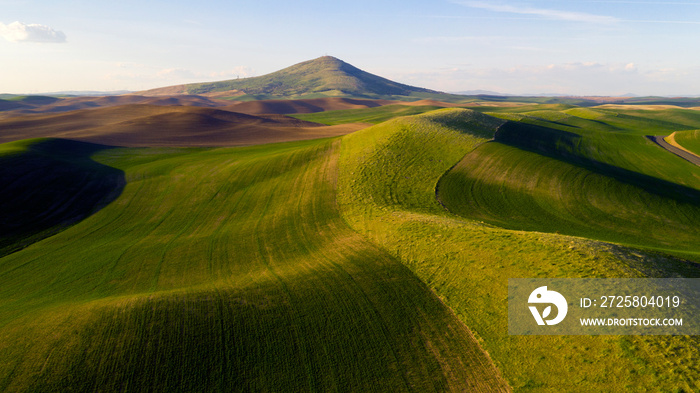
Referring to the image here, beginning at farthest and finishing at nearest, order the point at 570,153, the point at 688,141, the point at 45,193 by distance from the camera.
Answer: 1. the point at 688,141
2. the point at 570,153
3. the point at 45,193

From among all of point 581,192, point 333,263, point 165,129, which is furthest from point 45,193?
point 581,192

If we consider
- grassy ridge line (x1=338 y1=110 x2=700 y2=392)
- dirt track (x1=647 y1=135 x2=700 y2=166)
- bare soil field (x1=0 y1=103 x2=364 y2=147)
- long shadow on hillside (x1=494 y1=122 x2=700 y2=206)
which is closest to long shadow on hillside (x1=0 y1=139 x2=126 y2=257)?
bare soil field (x1=0 y1=103 x2=364 y2=147)

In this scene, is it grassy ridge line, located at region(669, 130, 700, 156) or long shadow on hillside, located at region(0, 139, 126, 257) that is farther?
grassy ridge line, located at region(669, 130, 700, 156)

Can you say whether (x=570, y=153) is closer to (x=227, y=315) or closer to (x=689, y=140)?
(x=689, y=140)

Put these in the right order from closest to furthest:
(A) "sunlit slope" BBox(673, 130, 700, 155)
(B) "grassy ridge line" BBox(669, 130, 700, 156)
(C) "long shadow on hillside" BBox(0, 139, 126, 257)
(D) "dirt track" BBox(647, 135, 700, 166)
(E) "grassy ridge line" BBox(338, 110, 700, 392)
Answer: (E) "grassy ridge line" BBox(338, 110, 700, 392) → (C) "long shadow on hillside" BBox(0, 139, 126, 257) → (D) "dirt track" BBox(647, 135, 700, 166) → (B) "grassy ridge line" BBox(669, 130, 700, 156) → (A) "sunlit slope" BBox(673, 130, 700, 155)

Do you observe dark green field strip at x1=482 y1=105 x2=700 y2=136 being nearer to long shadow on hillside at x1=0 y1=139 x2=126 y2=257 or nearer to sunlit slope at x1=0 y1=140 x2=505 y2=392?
sunlit slope at x1=0 y1=140 x2=505 y2=392

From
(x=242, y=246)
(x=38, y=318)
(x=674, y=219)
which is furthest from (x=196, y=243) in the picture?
(x=674, y=219)

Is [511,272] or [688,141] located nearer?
[511,272]
